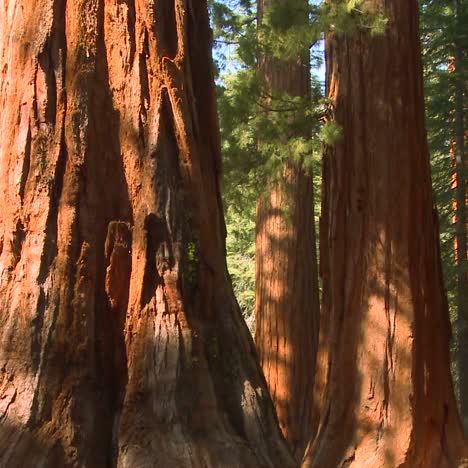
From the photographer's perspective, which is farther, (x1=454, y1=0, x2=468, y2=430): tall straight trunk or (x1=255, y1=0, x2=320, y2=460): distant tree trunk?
(x1=454, y1=0, x2=468, y2=430): tall straight trunk

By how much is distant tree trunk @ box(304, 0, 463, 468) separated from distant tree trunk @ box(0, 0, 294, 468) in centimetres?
319

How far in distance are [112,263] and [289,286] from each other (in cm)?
748

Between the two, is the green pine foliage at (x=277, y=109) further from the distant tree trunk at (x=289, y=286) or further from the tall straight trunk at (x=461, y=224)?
the tall straight trunk at (x=461, y=224)

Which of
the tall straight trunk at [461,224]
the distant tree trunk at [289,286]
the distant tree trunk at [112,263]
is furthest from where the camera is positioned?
the tall straight trunk at [461,224]

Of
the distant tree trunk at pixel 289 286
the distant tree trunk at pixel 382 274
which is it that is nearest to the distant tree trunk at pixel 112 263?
the distant tree trunk at pixel 382 274

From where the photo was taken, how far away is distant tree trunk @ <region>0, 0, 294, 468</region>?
423 centimetres

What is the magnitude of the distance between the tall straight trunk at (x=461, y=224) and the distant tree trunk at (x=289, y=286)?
5962 mm

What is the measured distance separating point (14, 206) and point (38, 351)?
796 millimetres

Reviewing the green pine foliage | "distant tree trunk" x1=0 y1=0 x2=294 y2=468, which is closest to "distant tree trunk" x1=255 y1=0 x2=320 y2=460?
the green pine foliage

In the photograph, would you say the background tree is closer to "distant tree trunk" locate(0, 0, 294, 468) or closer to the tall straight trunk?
the tall straight trunk

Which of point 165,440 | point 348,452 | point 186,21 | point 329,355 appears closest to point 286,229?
point 329,355

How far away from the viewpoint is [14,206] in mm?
4453

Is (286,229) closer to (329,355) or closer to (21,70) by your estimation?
(329,355)

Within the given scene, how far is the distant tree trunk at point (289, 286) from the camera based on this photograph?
11.5 meters
